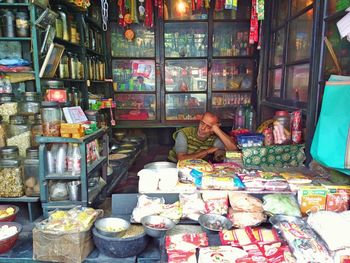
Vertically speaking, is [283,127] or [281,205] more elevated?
[283,127]

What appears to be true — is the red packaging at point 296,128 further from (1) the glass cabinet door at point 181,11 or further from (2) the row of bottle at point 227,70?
(1) the glass cabinet door at point 181,11

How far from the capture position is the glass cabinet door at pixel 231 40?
4328 millimetres

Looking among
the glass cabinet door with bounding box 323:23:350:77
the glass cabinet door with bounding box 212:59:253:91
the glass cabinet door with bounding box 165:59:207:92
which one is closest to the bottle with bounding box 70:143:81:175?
the glass cabinet door with bounding box 323:23:350:77

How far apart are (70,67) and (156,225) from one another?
226cm

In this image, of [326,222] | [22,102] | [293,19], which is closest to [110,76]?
[22,102]

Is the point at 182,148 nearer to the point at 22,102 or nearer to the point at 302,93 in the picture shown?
the point at 302,93

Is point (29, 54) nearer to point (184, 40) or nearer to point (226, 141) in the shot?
point (226, 141)

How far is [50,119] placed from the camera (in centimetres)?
195

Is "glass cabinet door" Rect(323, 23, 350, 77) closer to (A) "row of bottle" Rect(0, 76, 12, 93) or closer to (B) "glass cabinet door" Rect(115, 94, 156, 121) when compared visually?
(A) "row of bottle" Rect(0, 76, 12, 93)

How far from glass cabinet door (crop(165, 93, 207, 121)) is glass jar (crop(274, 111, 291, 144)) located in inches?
87.7

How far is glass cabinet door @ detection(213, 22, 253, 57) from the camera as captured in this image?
4.33 meters

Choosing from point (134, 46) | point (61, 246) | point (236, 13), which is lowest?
point (61, 246)

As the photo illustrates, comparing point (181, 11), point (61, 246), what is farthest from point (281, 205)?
point (181, 11)

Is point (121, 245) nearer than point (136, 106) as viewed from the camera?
Yes
